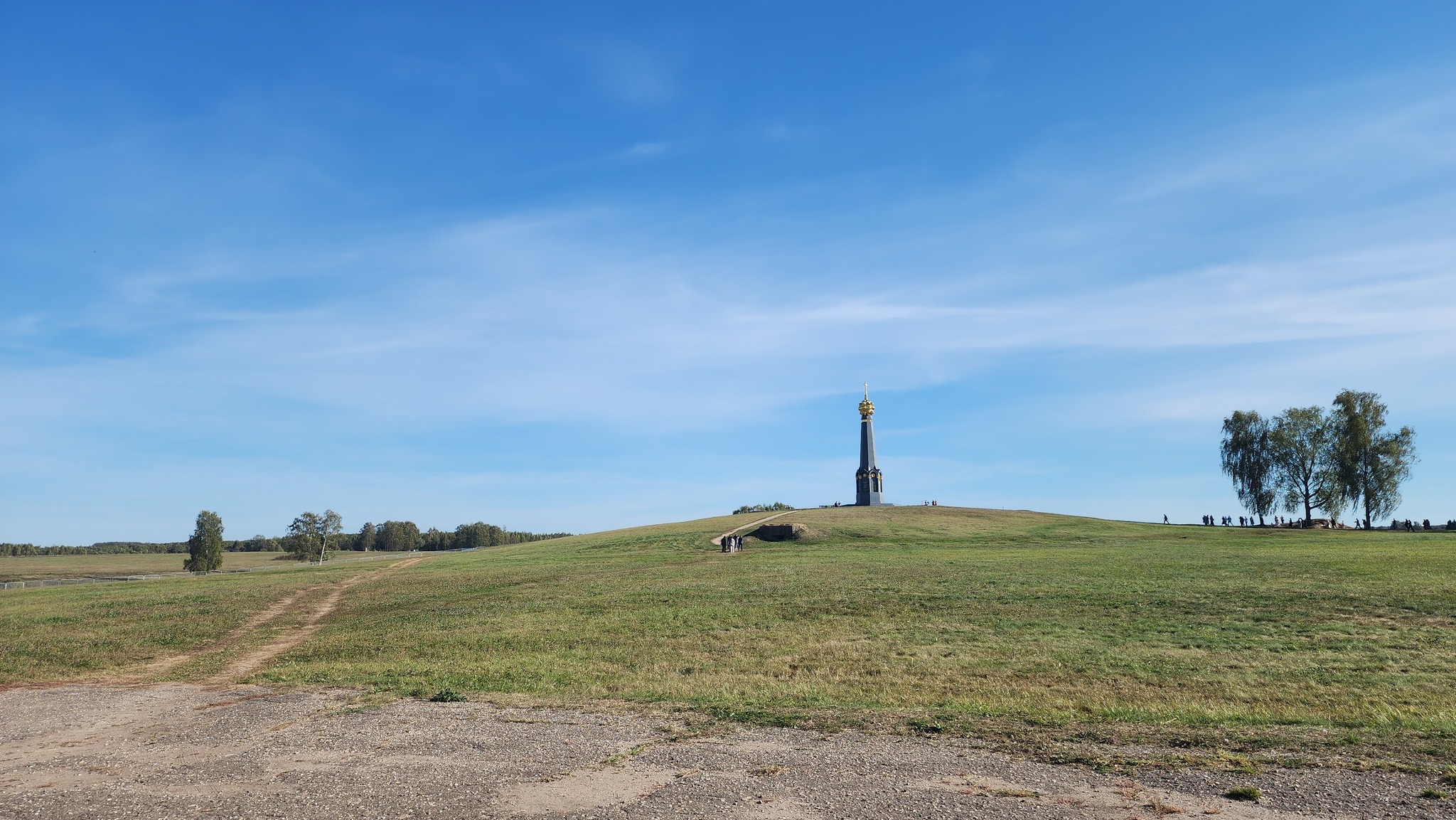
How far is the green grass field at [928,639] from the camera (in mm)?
14211

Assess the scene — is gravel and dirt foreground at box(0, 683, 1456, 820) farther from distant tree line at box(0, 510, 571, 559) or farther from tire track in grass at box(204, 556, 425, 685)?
distant tree line at box(0, 510, 571, 559)

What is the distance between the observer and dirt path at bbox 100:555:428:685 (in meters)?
20.6

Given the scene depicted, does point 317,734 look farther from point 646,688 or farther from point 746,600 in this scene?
point 746,600

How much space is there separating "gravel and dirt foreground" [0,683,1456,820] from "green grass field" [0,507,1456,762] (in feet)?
5.00

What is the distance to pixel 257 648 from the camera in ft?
83.7

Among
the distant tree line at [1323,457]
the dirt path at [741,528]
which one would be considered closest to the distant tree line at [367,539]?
the dirt path at [741,528]

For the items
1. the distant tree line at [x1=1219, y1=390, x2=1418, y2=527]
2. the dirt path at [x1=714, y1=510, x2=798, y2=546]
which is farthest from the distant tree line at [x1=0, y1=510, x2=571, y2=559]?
the distant tree line at [x1=1219, y1=390, x2=1418, y2=527]

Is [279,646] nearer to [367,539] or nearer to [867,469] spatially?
[867,469]

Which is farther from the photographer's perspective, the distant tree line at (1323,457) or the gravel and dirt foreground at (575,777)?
the distant tree line at (1323,457)

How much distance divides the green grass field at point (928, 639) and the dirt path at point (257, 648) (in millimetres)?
754

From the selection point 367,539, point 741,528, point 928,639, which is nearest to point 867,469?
point 741,528

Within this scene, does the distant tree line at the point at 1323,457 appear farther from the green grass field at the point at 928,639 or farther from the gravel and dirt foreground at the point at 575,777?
the gravel and dirt foreground at the point at 575,777

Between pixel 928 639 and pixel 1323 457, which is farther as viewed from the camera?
pixel 1323 457

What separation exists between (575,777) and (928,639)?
1485 cm
